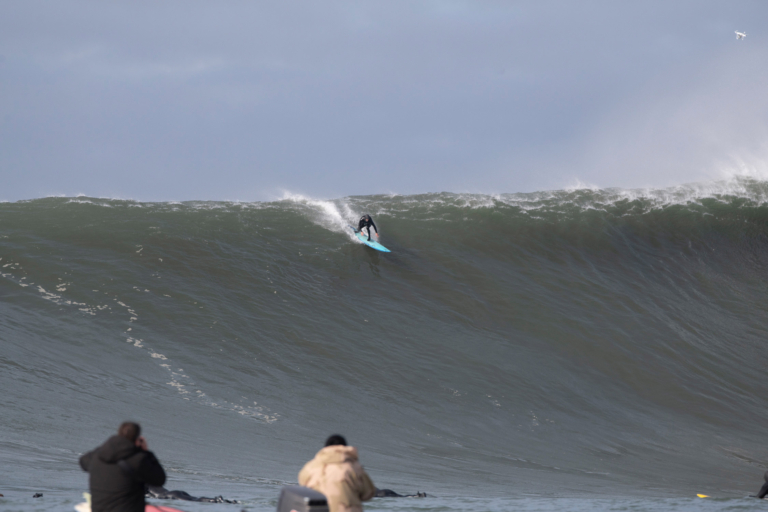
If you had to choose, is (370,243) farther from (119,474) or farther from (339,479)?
(119,474)

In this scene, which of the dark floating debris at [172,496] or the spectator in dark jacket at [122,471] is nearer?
the spectator in dark jacket at [122,471]

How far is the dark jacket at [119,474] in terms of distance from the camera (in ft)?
11.5

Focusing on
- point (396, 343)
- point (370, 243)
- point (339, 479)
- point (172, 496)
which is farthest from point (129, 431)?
point (370, 243)

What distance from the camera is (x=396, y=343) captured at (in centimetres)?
1581

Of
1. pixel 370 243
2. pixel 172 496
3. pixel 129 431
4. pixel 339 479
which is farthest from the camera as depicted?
pixel 370 243

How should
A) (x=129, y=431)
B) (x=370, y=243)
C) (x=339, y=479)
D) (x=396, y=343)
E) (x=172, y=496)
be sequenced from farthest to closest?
1. (x=370, y=243)
2. (x=396, y=343)
3. (x=172, y=496)
4. (x=339, y=479)
5. (x=129, y=431)

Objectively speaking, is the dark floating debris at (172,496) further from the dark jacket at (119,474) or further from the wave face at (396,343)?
the dark jacket at (119,474)

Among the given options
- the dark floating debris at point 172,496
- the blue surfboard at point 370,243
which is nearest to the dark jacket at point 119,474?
the dark floating debris at point 172,496

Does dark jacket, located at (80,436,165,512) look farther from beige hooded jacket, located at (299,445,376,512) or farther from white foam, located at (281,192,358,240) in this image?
white foam, located at (281,192,358,240)

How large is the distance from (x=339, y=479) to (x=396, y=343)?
473 inches

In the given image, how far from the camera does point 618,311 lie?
19.6m

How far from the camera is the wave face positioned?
10.2 m

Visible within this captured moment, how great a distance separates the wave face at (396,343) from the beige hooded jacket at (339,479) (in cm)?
375

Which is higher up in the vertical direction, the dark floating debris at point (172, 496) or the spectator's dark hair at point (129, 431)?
the spectator's dark hair at point (129, 431)
